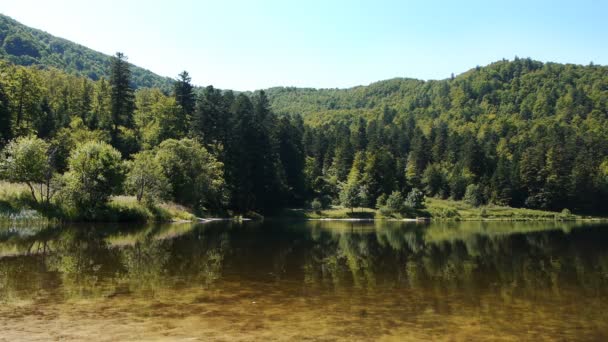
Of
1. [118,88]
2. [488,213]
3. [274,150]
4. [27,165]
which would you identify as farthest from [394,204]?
[27,165]

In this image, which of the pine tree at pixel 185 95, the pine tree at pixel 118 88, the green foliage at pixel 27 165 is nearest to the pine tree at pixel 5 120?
the pine tree at pixel 118 88

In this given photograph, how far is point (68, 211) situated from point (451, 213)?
3834 inches

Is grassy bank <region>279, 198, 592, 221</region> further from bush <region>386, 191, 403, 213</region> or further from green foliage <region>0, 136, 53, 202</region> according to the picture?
green foliage <region>0, 136, 53, 202</region>

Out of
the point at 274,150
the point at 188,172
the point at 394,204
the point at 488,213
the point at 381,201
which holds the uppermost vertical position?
the point at 274,150

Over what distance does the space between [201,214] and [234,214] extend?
45.5 feet

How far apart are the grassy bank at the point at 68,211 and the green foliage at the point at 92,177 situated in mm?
1235

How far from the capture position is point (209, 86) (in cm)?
11238

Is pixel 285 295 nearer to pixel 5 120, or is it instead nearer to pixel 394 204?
pixel 5 120

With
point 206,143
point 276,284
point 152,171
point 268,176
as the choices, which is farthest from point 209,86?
point 276,284

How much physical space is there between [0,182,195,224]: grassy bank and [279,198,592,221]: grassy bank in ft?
156

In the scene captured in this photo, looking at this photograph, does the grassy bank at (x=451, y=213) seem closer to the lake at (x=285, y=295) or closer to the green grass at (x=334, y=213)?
the green grass at (x=334, y=213)

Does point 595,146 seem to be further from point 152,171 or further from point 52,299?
point 52,299

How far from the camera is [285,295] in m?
18.8

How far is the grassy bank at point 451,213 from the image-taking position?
390 feet
